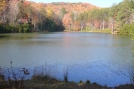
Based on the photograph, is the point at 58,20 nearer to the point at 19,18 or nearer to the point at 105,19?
the point at 105,19

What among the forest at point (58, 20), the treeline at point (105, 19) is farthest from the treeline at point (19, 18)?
the treeline at point (105, 19)

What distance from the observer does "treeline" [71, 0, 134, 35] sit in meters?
70.3

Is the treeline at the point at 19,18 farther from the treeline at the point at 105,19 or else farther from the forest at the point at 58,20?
the treeline at the point at 105,19

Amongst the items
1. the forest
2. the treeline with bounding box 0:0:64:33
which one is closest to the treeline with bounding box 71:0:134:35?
the forest

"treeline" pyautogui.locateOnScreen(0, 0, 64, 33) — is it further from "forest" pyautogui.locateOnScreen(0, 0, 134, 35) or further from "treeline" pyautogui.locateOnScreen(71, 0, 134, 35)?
"treeline" pyautogui.locateOnScreen(71, 0, 134, 35)

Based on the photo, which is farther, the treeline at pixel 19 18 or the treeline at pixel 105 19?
the treeline at pixel 105 19

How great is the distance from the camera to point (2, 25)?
217 ft

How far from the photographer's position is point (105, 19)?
107938 mm

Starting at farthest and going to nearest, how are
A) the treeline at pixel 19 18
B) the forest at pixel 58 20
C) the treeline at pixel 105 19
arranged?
1. the treeline at pixel 105 19
2. the forest at pixel 58 20
3. the treeline at pixel 19 18

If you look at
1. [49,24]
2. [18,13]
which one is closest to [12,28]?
[18,13]

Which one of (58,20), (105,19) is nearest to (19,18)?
(58,20)

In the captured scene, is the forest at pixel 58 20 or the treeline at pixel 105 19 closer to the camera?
the forest at pixel 58 20

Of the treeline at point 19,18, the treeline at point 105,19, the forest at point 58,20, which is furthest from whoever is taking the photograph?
the treeline at point 105,19

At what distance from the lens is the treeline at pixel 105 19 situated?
7031 cm
